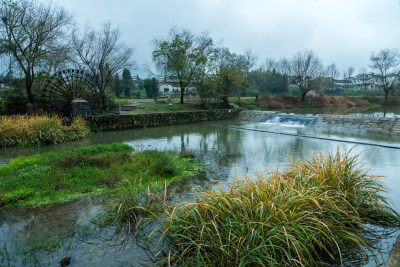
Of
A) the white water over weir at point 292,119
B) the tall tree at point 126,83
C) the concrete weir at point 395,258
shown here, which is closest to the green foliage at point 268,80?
the tall tree at point 126,83

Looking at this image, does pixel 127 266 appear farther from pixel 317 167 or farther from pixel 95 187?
pixel 317 167

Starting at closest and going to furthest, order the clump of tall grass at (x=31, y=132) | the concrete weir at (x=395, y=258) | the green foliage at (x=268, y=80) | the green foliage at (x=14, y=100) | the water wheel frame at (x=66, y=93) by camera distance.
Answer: the concrete weir at (x=395, y=258)
the clump of tall grass at (x=31, y=132)
the water wheel frame at (x=66, y=93)
the green foliage at (x=14, y=100)
the green foliage at (x=268, y=80)

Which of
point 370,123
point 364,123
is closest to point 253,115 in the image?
point 364,123

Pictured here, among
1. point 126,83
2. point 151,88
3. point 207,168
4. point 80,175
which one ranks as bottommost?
point 207,168

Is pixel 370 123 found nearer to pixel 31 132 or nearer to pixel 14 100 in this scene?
pixel 31 132

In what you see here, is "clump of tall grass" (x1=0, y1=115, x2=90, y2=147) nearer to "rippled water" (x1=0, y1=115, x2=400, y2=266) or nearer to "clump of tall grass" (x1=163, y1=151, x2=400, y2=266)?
"rippled water" (x1=0, y1=115, x2=400, y2=266)

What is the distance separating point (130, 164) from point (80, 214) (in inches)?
98.3

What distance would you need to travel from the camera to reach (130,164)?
20.7 ft

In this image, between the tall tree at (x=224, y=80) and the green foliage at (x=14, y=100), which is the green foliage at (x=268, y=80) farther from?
the green foliage at (x=14, y=100)

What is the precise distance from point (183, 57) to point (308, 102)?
20.7 meters

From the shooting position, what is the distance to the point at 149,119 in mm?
16609

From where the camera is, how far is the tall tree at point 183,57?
2306cm

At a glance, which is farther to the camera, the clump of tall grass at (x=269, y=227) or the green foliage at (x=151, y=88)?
the green foliage at (x=151, y=88)

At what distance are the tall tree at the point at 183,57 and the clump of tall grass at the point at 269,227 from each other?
68.3 ft
